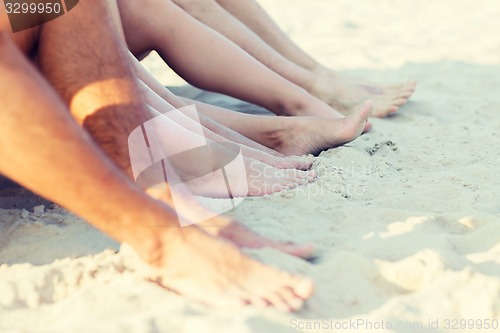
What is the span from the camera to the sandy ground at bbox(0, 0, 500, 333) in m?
1.43

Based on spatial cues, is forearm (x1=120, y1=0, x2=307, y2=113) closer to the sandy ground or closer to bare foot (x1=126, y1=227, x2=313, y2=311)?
the sandy ground

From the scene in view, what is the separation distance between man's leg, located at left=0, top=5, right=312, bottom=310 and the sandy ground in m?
0.06

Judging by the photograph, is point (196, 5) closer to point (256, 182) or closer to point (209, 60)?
point (209, 60)

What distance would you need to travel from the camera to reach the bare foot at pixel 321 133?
2.51 metres

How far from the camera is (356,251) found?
5.51 feet

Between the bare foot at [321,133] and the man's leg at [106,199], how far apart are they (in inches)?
40.9

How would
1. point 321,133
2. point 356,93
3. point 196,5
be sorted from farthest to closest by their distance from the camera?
point 356,93 < point 196,5 < point 321,133

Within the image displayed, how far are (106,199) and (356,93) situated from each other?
1890 millimetres

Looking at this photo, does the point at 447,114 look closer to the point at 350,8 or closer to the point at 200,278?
the point at 200,278

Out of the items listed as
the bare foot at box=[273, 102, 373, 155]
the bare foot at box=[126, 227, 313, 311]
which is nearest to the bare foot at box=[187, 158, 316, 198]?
the bare foot at box=[273, 102, 373, 155]

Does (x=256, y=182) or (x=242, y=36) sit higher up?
(x=242, y=36)

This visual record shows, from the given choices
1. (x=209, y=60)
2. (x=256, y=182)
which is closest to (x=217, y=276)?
(x=256, y=182)

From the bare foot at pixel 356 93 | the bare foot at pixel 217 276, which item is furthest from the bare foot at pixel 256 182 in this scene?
the bare foot at pixel 356 93

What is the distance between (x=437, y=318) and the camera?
1.45m
